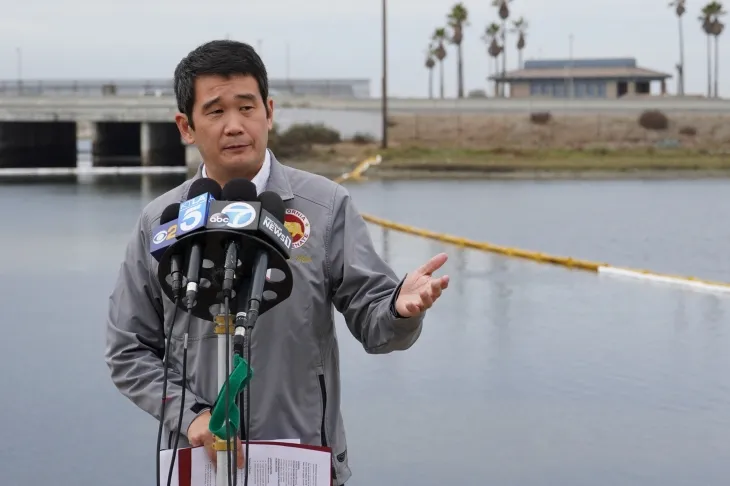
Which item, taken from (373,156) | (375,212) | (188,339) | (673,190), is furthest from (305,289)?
(373,156)

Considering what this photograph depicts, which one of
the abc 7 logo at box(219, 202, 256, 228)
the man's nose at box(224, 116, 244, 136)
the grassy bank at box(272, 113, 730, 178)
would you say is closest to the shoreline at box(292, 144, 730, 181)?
the grassy bank at box(272, 113, 730, 178)

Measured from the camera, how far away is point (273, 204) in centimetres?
306

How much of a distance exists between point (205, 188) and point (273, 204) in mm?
185

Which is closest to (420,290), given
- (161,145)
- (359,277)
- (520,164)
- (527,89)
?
(359,277)

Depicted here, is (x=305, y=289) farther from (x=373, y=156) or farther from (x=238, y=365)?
(x=373, y=156)

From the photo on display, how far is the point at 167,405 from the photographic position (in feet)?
10.8

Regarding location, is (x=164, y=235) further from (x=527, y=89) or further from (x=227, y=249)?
(x=527, y=89)

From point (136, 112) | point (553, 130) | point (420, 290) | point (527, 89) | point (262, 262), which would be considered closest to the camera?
point (262, 262)

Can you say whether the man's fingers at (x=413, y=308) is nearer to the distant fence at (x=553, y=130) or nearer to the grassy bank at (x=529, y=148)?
the grassy bank at (x=529, y=148)

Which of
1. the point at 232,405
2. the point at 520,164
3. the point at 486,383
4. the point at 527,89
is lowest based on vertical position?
the point at 486,383

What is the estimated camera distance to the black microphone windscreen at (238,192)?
3043mm

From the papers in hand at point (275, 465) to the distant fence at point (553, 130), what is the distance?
6199 centimetres

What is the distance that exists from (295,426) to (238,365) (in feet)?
1.70

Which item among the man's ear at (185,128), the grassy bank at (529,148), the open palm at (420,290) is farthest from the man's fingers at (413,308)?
the grassy bank at (529,148)
